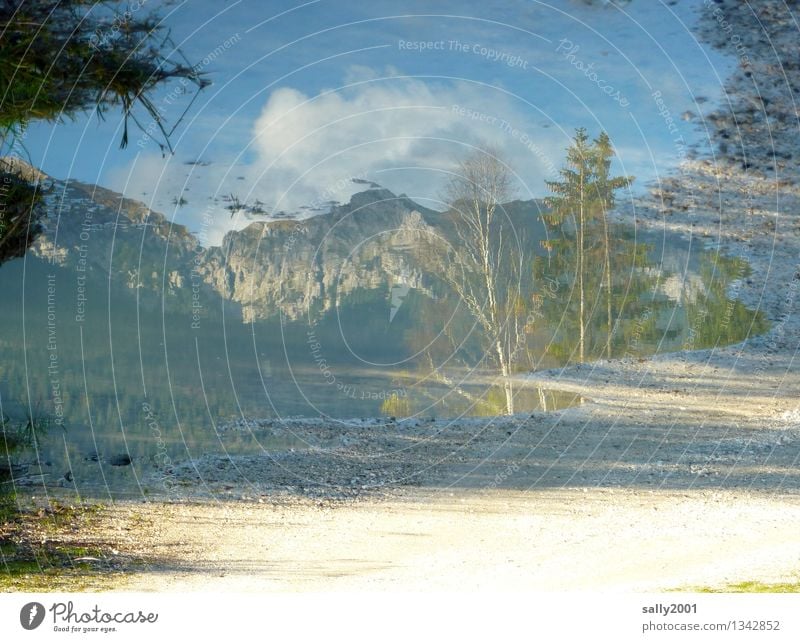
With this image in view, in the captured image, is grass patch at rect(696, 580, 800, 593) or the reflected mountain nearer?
grass patch at rect(696, 580, 800, 593)

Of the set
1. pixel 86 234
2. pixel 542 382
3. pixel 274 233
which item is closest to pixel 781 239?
pixel 542 382

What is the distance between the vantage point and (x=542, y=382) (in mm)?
7938

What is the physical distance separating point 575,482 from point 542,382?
→ 1.39 metres

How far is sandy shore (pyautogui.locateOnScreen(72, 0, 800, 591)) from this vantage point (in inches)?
212

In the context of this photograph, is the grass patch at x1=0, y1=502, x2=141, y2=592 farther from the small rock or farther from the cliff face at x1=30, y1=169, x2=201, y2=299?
the cliff face at x1=30, y1=169, x2=201, y2=299

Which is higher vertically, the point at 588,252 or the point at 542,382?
the point at 588,252

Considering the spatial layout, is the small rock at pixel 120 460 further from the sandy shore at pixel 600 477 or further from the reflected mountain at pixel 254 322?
the sandy shore at pixel 600 477

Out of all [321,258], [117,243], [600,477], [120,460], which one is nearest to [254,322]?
[321,258]

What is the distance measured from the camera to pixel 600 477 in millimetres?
6812

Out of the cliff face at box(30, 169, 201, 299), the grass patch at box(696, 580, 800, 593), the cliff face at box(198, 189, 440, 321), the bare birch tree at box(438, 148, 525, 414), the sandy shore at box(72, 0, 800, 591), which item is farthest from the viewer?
the bare birch tree at box(438, 148, 525, 414)

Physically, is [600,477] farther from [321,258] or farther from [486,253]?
[321,258]

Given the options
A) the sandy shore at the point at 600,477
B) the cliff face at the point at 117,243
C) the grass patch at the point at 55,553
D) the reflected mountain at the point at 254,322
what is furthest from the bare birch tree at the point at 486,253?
the grass patch at the point at 55,553

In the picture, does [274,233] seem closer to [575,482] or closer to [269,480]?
[269,480]

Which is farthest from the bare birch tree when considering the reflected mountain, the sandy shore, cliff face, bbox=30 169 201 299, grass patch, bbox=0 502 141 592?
grass patch, bbox=0 502 141 592
